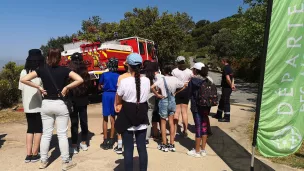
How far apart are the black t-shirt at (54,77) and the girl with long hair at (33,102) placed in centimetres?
36

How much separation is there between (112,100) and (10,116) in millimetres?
4862

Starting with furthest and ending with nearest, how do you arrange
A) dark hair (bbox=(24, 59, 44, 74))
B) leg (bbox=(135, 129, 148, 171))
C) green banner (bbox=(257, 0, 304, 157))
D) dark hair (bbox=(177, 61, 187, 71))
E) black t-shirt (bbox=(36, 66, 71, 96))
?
dark hair (bbox=(177, 61, 187, 71)) → dark hair (bbox=(24, 59, 44, 74)) → black t-shirt (bbox=(36, 66, 71, 96)) → leg (bbox=(135, 129, 148, 171)) → green banner (bbox=(257, 0, 304, 157))

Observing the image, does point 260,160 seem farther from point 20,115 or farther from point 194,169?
point 20,115

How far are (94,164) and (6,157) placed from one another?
167 cm

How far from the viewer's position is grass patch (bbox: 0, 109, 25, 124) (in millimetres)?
7605

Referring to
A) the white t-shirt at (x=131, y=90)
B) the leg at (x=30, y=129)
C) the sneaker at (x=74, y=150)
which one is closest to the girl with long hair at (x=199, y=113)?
the white t-shirt at (x=131, y=90)

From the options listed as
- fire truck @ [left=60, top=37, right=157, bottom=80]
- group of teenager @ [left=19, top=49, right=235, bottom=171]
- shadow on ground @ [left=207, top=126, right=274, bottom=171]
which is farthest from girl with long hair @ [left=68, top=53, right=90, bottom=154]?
fire truck @ [left=60, top=37, right=157, bottom=80]

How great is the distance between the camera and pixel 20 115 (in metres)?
8.21

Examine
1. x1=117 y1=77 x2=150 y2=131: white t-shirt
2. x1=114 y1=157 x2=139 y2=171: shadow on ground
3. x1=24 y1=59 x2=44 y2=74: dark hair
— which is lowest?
x1=114 y1=157 x2=139 y2=171: shadow on ground

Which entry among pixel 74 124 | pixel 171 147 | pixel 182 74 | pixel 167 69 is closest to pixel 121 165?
pixel 171 147

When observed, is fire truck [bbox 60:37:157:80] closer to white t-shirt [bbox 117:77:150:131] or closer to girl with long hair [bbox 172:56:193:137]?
girl with long hair [bbox 172:56:193:137]

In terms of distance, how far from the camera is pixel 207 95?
447 centimetres

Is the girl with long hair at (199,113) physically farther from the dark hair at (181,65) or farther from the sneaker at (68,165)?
the sneaker at (68,165)

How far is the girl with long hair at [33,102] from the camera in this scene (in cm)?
418
